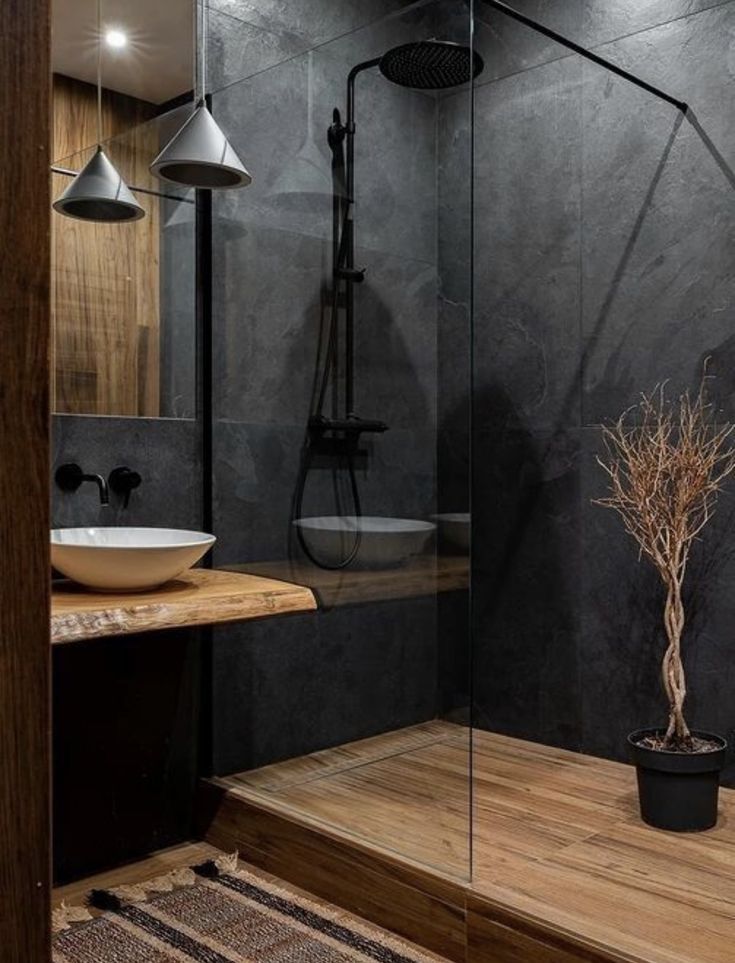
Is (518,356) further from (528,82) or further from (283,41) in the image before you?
(283,41)

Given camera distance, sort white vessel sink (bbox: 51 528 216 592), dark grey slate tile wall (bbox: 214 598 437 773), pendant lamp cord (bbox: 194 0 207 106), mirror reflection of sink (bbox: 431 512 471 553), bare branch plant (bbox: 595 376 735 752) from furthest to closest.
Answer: pendant lamp cord (bbox: 194 0 207 106) < bare branch plant (bbox: 595 376 735 752) < dark grey slate tile wall (bbox: 214 598 437 773) < mirror reflection of sink (bbox: 431 512 471 553) < white vessel sink (bbox: 51 528 216 592)

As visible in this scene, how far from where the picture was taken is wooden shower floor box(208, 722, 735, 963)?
6.47 ft

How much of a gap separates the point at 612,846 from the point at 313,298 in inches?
63.6

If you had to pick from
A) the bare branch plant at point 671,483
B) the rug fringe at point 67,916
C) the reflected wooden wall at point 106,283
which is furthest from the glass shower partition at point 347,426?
the bare branch plant at point 671,483

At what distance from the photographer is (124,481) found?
8.65 ft

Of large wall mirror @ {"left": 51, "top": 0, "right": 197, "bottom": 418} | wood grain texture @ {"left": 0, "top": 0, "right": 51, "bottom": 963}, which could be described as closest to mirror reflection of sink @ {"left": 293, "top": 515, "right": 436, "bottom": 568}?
large wall mirror @ {"left": 51, "top": 0, "right": 197, "bottom": 418}

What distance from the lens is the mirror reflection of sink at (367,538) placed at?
2.36m

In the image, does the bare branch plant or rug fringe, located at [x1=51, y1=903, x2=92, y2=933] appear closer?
rug fringe, located at [x1=51, y1=903, x2=92, y2=933]

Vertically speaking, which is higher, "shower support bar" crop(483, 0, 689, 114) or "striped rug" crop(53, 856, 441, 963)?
"shower support bar" crop(483, 0, 689, 114)

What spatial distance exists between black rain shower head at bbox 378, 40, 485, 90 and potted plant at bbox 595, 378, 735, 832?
107 centimetres

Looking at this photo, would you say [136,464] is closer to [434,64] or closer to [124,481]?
[124,481]

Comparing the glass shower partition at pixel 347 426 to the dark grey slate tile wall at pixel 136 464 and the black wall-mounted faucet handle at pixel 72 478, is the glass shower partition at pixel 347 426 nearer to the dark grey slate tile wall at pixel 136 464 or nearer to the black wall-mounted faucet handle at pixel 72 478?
the dark grey slate tile wall at pixel 136 464

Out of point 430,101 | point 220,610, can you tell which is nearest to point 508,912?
point 220,610

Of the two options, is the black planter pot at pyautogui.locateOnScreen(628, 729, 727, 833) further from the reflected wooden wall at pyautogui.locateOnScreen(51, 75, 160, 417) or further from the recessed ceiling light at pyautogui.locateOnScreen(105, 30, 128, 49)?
the recessed ceiling light at pyautogui.locateOnScreen(105, 30, 128, 49)
